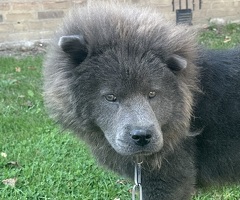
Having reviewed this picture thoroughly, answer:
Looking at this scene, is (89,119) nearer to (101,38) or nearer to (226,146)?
(101,38)

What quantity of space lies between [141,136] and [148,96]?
0.29 metres

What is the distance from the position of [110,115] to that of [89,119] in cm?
19

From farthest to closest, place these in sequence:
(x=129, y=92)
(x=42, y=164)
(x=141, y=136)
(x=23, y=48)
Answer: (x=23, y=48) → (x=42, y=164) → (x=129, y=92) → (x=141, y=136)

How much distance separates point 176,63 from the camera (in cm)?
316

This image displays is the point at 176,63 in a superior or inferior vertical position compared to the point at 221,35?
superior

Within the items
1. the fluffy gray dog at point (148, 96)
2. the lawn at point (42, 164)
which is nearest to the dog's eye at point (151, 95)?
the fluffy gray dog at point (148, 96)

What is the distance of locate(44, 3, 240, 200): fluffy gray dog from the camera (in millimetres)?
3102

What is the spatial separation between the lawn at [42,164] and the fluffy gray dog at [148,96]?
0.57 metres

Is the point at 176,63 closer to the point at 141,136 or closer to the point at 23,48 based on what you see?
the point at 141,136

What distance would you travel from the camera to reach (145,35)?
3201mm

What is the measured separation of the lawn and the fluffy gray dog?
22.4 inches

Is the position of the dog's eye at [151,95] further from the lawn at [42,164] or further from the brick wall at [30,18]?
the brick wall at [30,18]

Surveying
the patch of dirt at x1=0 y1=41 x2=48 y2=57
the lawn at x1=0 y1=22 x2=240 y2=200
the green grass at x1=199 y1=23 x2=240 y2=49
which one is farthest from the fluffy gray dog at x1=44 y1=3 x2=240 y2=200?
the patch of dirt at x1=0 y1=41 x2=48 y2=57

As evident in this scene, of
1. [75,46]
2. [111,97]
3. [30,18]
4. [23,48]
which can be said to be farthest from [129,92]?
[30,18]
